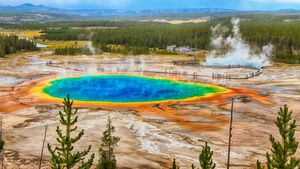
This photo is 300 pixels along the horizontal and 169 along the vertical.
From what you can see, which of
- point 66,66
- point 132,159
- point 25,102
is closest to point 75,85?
point 25,102

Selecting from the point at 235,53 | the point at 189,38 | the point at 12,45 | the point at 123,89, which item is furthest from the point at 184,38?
the point at 123,89

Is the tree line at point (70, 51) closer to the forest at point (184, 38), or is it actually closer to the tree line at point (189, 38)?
the forest at point (184, 38)

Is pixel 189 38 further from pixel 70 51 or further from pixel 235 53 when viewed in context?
pixel 70 51

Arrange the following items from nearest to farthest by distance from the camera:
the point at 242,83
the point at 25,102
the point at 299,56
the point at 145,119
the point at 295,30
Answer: the point at 145,119 → the point at 25,102 → the point at 242,83 → the point at 299,56 → the point at 295,30

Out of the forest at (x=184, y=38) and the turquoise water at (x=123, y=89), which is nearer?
the turquoise water at (x=123, y=89)

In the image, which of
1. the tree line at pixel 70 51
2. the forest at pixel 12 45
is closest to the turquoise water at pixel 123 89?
the tree line at pixel 70 51

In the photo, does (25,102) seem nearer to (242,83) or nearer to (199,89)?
(199,89)
